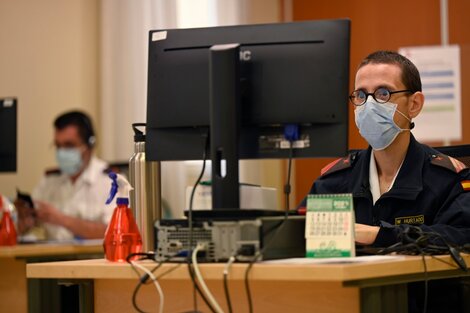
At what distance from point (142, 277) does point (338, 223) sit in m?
0.41

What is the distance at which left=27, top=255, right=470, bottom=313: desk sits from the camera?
163 centimetres

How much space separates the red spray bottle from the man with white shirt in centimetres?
263

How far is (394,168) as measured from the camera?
8.18ft

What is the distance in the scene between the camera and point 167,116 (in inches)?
80.1

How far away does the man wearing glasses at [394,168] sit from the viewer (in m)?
2.34

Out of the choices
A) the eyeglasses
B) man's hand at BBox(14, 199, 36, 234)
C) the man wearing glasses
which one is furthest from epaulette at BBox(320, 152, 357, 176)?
man's hand at BBox(14, 199, 36, 234)

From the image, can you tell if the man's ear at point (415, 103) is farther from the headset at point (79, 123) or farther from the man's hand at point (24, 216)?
the headset at point (79, 123)

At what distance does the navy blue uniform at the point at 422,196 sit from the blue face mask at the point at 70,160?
257 cm

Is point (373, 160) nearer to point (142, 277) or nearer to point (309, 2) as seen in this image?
point (142, 277)

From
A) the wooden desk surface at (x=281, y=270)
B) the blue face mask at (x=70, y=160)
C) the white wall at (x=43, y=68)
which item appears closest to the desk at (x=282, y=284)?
the wooden desk surface at (x=281, y=270)

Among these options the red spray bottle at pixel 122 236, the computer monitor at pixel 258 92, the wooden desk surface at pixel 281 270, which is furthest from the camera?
the red spray bottle at pixel 122 236

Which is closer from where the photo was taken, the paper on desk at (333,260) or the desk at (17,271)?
the paper on desk at (333,260)

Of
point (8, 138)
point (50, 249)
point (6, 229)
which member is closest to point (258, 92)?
point (50, 249)

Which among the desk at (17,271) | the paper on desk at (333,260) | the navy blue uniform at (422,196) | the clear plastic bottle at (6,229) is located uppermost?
the navy blue uniform at (422,196)
